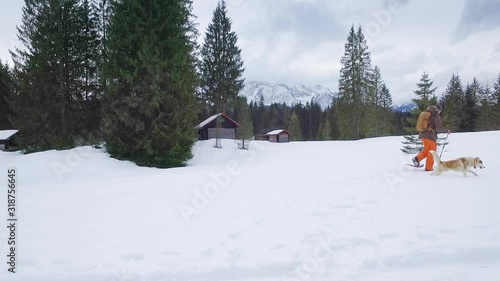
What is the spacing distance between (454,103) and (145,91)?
51.9 m

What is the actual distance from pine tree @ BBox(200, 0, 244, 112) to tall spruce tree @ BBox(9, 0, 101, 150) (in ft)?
42.5

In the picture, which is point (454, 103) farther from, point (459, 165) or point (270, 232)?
point (270, 232)

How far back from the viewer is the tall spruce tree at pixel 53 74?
2143cm

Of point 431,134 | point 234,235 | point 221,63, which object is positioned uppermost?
point 221,63

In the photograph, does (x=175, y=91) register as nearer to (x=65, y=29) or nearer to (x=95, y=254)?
(x=65, y=29)

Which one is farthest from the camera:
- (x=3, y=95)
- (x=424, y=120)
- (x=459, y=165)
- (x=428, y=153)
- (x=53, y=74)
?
(x=3, y=95)

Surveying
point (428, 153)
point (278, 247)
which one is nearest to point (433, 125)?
point (428, 153)

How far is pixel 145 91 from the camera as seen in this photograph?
16.9 meters

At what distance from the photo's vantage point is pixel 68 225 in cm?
553

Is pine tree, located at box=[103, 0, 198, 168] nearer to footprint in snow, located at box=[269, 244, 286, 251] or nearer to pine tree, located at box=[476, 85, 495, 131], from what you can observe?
footprint in snow, located at box=[269, 244, 286, 251]

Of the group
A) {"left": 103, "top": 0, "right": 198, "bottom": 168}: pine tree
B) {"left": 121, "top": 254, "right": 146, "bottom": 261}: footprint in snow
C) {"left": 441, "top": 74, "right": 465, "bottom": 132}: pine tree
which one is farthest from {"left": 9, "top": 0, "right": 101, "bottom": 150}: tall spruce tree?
{"left": 441, "top": 74, "right": 465, "bottom": 132}: pine tree

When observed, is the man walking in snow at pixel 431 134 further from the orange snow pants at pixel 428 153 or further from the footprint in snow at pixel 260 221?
the footprint in snow at pixel 260 221

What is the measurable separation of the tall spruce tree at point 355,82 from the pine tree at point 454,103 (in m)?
12.5

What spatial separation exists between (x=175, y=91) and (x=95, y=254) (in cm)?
1417
